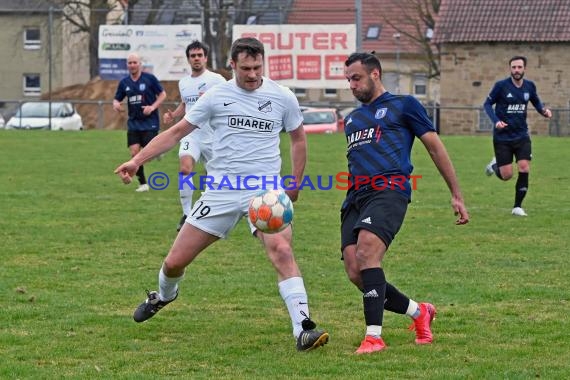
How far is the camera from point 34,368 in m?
6.52

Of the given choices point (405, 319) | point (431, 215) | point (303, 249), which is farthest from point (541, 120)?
point (405, 319)

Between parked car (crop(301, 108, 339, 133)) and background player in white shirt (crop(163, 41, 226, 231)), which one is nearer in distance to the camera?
background player in white shirt (crop(163, 41, 226, 231))

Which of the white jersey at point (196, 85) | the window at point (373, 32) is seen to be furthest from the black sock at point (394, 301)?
the window at point (373, 32)

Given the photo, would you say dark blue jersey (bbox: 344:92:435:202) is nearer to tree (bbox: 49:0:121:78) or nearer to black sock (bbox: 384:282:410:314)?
black sock (bbox: 384:282:410:314)

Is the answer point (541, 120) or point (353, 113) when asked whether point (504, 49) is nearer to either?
point (541, 120)

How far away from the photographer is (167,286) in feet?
25.3

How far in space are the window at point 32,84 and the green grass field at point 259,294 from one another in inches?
1802

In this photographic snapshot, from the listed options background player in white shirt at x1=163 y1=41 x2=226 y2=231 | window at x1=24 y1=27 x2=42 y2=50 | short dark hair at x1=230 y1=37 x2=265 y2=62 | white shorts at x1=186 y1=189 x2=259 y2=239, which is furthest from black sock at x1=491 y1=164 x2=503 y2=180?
window at x1=24 y1=27 x2=42 y2=50

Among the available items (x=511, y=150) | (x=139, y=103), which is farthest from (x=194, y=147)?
(x=139, y=103)

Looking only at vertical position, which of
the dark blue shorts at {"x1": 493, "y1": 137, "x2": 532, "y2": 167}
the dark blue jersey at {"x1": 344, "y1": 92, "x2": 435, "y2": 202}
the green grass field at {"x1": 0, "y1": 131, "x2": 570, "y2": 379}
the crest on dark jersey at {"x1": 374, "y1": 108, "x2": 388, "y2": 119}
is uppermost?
the crest on dark jersey at {"x1": 374, "y1": 108, "x2": 388, "y2": 119}

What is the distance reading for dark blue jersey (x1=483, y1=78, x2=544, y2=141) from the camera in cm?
1511

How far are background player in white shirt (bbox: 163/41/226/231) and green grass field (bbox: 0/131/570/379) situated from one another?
81cm

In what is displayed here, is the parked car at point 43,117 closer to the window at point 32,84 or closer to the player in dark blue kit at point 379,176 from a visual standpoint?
the window at point 32,84

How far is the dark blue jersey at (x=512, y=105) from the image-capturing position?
1511 cm
